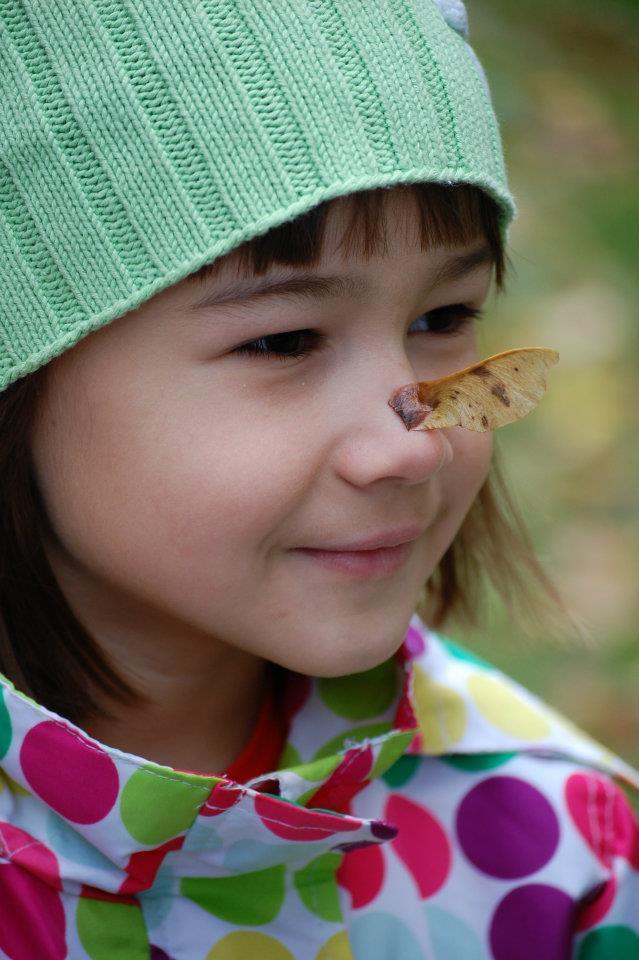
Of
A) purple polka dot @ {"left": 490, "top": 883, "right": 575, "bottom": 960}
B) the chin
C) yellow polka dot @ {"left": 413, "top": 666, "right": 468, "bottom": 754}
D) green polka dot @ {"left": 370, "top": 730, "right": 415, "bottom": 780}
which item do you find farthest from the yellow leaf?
purple polka dot @ {"left": 490, "top": 883, "right": 575, "bottom": 960}

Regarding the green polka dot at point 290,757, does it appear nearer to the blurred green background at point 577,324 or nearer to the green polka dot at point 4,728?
the green polka dot at point 4,728

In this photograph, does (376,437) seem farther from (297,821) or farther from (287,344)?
(297,821)

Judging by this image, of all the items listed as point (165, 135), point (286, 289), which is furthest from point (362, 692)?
point (165, 135)

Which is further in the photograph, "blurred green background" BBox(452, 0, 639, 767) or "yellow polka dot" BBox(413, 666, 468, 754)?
"blurred green background" BBox(452, 0, 639, 767)

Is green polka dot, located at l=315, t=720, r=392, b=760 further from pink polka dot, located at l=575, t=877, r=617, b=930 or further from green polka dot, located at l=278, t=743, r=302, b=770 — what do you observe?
pink polka dot, located at l=575, t=877, r=617, b=930

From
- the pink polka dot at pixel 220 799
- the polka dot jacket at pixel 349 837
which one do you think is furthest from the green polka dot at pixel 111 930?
the pink polka dot at pixel 220 799

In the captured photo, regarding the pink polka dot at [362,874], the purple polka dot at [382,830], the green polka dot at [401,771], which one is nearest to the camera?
the purple polka dot at [382,830]

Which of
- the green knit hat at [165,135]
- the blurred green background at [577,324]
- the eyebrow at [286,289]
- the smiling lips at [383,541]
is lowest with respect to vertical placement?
the blurred green background at [577,324]

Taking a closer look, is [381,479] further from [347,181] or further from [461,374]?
[347,181]
